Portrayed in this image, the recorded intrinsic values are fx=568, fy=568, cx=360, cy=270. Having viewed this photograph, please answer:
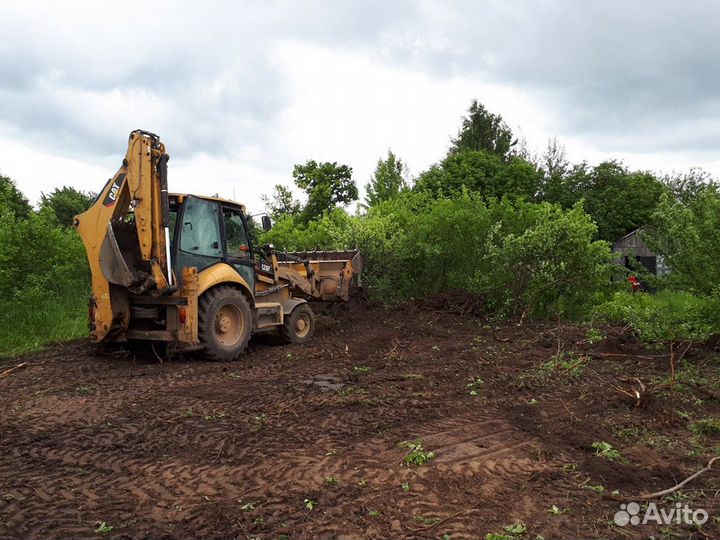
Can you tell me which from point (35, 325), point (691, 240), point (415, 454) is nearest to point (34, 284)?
point (35, 325)

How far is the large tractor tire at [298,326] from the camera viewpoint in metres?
10.5

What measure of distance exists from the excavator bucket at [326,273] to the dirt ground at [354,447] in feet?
12.5

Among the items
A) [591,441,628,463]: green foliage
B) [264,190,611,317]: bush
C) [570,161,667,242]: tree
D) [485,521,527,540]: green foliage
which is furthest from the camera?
[570,161,667,242]: tree

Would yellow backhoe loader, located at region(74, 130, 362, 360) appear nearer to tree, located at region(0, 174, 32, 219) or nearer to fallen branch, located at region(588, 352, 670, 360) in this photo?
tree, located at region(0, 174, 32, 219)

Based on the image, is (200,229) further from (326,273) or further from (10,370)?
(326,273)

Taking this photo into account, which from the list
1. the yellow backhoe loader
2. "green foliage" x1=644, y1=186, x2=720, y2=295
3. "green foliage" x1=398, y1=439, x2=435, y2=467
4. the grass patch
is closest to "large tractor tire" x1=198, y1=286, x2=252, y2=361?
the yellow backhoe loader

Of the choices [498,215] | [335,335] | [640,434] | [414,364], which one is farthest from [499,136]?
[640,434]

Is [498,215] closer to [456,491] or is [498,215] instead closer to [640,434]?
[640,434]

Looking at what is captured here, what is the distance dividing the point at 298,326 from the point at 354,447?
20.5 ft

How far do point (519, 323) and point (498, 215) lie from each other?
9.50ft

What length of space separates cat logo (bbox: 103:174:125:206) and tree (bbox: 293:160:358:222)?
69.3 ft

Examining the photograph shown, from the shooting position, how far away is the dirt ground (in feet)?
11.6

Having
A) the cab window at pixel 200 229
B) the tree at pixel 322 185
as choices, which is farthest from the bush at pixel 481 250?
the tree at pixel 322 185

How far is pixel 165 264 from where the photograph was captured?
8047 mm
